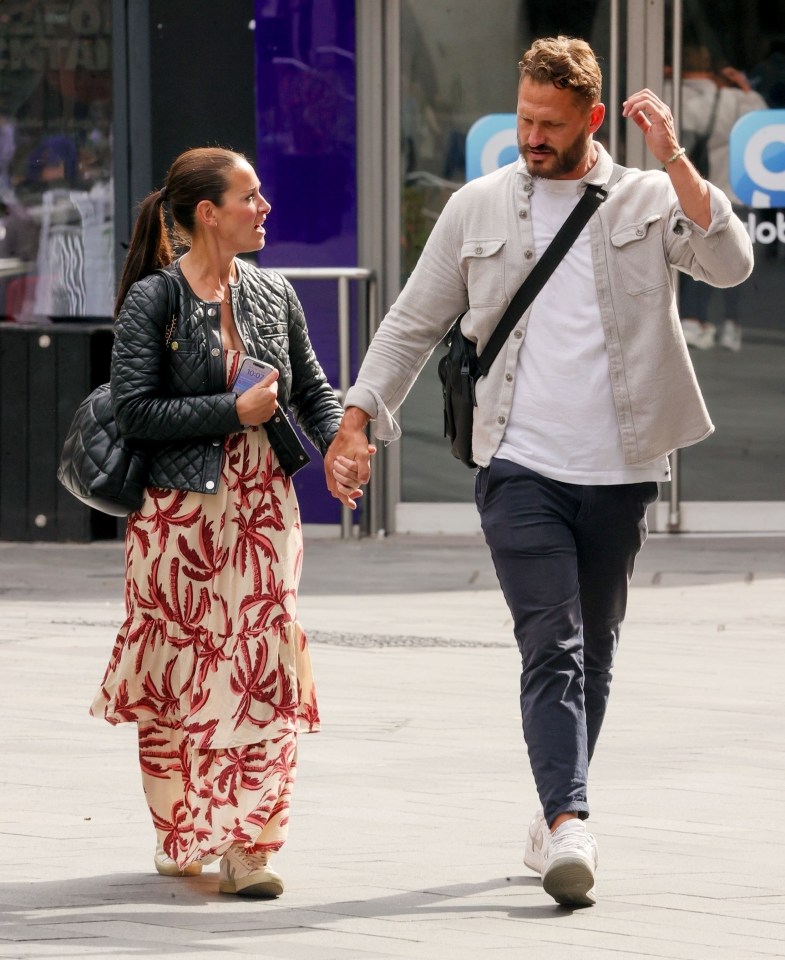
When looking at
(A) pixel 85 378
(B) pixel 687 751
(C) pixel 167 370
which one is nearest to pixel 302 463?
(C) pixel 167 370

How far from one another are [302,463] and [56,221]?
6493mm

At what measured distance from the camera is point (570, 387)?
4.43 meters

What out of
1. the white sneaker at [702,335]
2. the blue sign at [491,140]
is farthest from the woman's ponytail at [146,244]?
the white sneaker at [702,335]

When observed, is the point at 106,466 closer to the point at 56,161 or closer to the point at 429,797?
the point at 429,797

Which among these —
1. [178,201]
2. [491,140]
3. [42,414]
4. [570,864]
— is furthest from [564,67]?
[42,414]

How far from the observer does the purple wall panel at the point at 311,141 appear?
10.2 metres

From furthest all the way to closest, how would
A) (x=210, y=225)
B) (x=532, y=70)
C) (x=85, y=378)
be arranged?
(x=85, y=378) → (x=210, y=225) → (x=532, y=70)

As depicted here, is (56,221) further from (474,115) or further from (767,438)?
(767,438)

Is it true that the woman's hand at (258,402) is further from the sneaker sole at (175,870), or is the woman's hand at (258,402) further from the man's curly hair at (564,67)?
the sneaker sole at (175,870)

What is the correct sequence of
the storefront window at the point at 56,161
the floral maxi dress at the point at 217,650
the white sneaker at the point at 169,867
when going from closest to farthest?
the floral maxi dress at the point at 217,650 → the white sneaker at the point at 169,867 → the storefront window at the point at 56,161

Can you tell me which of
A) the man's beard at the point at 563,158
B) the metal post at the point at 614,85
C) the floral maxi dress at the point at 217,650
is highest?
the metal post at the point at 614,85

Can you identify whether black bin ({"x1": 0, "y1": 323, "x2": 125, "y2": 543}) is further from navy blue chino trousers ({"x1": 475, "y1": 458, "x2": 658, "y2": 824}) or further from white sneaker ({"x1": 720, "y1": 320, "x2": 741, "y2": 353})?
navy blue chino trousers ({"x1": 475, "y1": 458, "x2": 658, "y2": 824})

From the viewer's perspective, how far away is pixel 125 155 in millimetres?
10312

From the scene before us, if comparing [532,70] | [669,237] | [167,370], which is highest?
[532,70]
